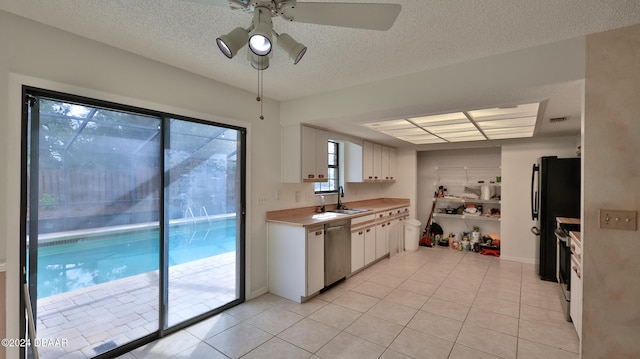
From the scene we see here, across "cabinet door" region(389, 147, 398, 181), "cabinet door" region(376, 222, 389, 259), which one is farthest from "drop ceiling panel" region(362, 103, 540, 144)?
"cabinet door" region(376, 222, 389, 259)

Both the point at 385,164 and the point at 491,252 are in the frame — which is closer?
the point at 491,252

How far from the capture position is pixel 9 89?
1.74 metres

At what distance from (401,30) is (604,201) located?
178cm

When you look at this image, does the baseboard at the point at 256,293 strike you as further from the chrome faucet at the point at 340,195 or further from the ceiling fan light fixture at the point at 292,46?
the ceiling fan light fixture at the point at 292,46

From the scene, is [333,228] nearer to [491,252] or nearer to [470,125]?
[470,125]

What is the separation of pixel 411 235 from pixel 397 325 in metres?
2.92

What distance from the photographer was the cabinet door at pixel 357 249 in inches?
157

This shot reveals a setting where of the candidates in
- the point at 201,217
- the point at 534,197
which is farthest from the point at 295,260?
the point at 534,197

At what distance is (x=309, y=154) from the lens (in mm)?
3670

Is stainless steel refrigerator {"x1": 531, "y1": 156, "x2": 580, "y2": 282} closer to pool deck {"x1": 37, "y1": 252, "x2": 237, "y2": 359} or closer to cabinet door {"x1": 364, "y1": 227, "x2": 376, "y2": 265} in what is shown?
cabinet door {"x1": 364, "y1": 227, "x2": 376, "y2": 265}

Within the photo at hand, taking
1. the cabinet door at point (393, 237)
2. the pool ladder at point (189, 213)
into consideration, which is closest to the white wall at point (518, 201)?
the cabinet door at point (393, 237)

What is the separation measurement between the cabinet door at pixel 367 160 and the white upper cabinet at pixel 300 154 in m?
1.30

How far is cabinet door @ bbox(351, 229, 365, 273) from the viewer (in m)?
3.99

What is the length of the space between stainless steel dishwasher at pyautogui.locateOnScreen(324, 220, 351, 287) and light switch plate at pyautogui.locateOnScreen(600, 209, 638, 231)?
2.41m
